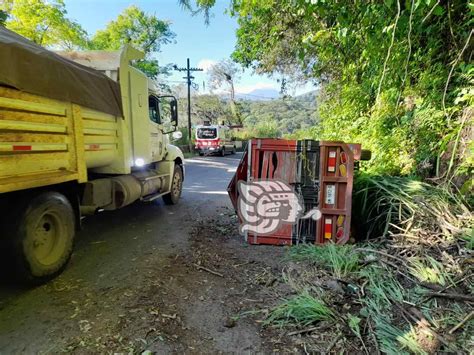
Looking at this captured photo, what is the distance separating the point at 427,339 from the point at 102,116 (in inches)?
170

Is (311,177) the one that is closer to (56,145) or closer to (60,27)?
(56,145)

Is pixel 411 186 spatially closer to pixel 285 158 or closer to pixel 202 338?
pixel 285 158

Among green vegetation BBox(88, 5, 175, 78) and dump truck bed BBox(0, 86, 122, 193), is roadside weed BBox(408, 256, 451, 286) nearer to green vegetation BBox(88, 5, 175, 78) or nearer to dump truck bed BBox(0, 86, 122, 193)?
dump truck bed BBox(0, 86, 122, 193)

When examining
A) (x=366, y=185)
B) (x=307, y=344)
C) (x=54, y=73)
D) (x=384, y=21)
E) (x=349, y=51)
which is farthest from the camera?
(x=349, y=51)

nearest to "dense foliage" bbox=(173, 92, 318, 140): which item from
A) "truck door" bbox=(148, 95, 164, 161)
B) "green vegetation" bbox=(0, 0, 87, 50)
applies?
"green vegetation" bbox=(0, 0, 87, 50)

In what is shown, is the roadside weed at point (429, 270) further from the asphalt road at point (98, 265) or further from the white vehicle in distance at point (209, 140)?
the white vehicle in distance at point (209, 140)

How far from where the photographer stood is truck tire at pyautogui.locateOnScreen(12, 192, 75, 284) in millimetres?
2969

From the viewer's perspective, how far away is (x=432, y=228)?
3.54 m

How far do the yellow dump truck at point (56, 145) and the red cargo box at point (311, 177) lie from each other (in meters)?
2.06

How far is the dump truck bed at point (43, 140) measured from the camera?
108 inches

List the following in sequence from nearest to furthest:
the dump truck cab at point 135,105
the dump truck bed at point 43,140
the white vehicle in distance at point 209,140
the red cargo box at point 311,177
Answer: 1. the dump truck bed at point 43,140
2. the red cargo box at point 311,177
3. the dump truck cab at point 135,105
4. the white vehicle in distance at point 209,140

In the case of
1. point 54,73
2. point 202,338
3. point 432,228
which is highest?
point 54,73

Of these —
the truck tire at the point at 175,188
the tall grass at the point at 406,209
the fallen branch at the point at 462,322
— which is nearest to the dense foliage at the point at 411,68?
the tall grass at the point at 406,209

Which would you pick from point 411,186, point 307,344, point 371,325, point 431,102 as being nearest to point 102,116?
point 307,344
